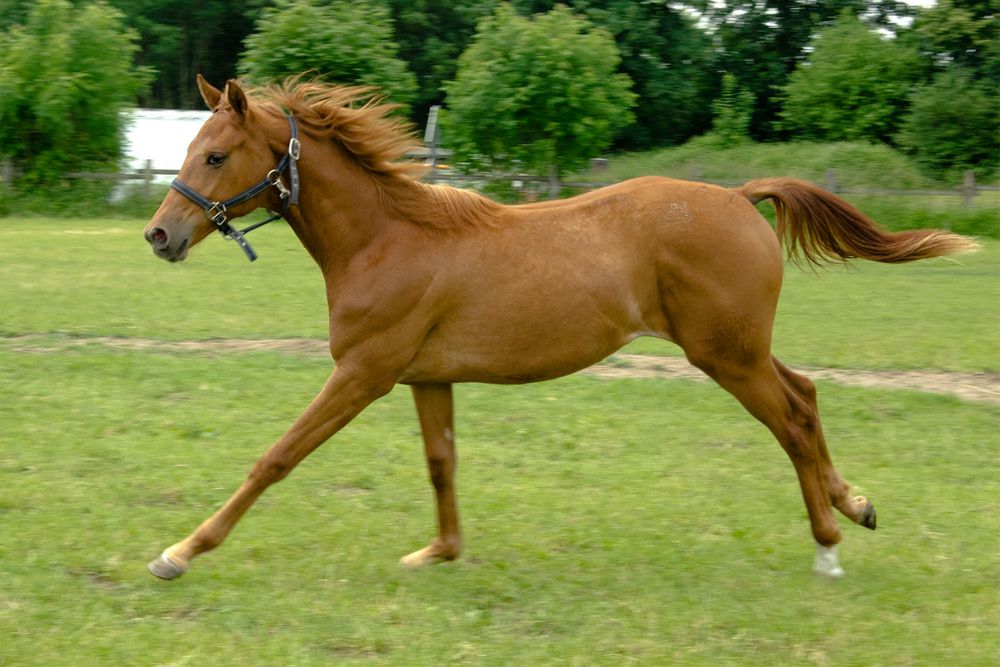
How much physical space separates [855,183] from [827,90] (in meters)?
8.80

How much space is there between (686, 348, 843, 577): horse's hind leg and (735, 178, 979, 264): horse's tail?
0.76 metres

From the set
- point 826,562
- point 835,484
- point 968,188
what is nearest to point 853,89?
point 968,188

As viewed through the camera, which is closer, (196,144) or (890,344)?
(196,144)

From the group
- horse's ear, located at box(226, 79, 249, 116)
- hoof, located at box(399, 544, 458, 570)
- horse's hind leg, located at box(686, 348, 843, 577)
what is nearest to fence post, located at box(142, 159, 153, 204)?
horse's ear, located at box(226, 79, 249, 116)

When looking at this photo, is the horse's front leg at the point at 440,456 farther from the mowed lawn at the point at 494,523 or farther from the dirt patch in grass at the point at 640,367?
the dirt patch in grass at the point at 640,367

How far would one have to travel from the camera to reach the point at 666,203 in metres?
5.34

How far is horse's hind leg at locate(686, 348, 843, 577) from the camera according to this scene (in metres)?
5.21

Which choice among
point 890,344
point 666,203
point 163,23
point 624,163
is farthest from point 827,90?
point 666,203

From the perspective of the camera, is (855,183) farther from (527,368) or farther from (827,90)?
(527,368)

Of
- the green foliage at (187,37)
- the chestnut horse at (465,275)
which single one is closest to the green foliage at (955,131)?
the chestnut horse at (465,275)

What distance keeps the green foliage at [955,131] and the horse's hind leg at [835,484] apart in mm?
23484

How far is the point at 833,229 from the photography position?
223 inches

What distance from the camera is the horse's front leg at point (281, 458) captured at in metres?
4.89

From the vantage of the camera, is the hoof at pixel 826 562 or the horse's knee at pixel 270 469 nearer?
the horse's knee at pixel 270 469
